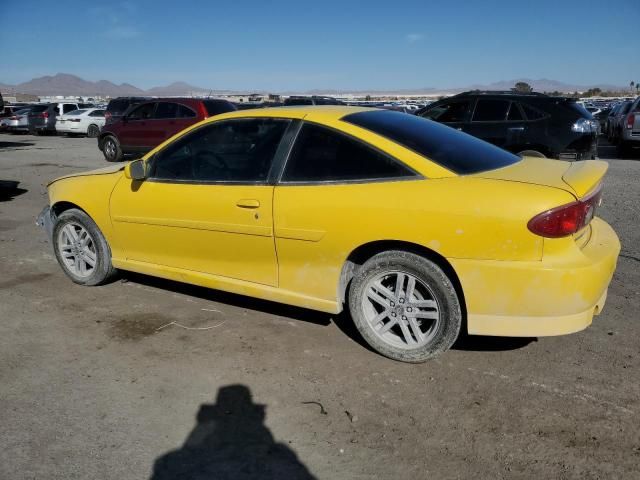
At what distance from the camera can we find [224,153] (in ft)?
13.4

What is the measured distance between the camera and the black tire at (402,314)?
3.23 metres

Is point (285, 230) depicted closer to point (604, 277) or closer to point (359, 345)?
point (359, 345)

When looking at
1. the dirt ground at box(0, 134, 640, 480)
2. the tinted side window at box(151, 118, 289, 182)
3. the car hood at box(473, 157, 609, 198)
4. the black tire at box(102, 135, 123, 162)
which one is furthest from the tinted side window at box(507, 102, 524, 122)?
the black tire at box(102, 135, 123, 162)

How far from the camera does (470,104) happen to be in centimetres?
1001

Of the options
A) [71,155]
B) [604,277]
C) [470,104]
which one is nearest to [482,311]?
[604,277]

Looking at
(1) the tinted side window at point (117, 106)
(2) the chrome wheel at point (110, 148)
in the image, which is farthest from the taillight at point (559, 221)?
(1) the tinted side window at point (117, 106)

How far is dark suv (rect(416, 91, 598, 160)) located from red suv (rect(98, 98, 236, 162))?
7274mm

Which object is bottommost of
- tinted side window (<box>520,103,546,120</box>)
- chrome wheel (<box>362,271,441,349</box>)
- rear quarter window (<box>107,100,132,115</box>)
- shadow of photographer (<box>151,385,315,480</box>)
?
shadow of photographer (<box>151,385,315,480</box>)

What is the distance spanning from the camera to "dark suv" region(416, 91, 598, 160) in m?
9.17

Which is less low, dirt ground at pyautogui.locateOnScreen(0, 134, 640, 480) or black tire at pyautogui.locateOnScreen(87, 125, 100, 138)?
black tire at pyautogui.locateOnScreen(87, 125, 100, 138)

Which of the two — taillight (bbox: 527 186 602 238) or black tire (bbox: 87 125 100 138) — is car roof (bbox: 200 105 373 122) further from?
black tire (bbox: 87 125 100 138)

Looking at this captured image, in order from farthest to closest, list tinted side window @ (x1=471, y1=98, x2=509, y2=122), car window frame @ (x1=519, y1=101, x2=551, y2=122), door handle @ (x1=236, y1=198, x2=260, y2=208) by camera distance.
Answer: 1. tinted side window @ (x1=471, y1=98, x2=509, y2=122)
2. car window frame @ (x1=519, y1=101, x2=551, y2=122)
3. door handle @ (x1=236, y1=198, x2=260, y2=208)

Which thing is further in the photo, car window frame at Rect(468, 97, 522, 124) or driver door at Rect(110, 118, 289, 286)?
car window frame at Rect(468, 97, 522, 124)

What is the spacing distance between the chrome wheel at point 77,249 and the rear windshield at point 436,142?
2643 mm
